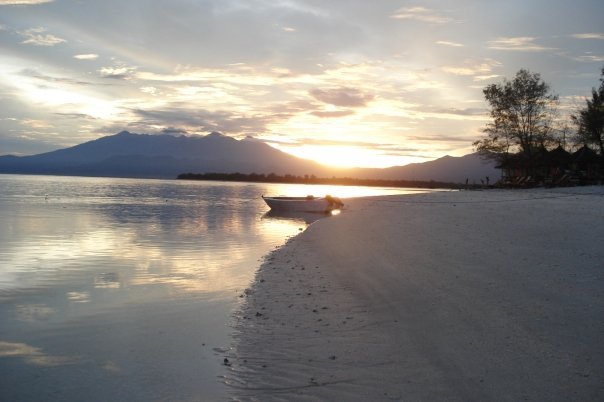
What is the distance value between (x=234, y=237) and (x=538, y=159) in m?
42.6

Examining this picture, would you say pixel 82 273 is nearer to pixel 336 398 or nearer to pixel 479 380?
pixel 336 398

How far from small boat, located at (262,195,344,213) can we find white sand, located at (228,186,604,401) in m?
30.7

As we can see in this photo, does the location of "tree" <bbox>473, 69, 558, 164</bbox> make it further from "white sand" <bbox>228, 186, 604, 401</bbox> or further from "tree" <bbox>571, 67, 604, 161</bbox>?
"white sand" <bbox>228, 186, 604, 401</bbox>

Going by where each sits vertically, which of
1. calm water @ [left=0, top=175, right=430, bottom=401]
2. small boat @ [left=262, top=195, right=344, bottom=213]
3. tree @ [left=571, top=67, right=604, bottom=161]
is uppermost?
tree @ [left=571, top=67, right=604, bottom=161]

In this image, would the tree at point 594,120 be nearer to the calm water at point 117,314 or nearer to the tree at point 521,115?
the tree at point 521,115

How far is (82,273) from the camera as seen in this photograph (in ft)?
45.1

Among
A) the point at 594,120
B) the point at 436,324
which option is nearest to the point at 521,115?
the point at 594,120

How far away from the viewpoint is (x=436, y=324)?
734 centimetres

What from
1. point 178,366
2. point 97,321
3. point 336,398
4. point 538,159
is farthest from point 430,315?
point 538,159

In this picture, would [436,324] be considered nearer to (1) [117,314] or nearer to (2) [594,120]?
(1) [117,314]

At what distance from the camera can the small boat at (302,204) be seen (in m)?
44.7

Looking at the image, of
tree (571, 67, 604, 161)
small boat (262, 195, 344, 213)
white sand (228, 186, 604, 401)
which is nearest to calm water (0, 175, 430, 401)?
white sand (228, 186, 604, 401)

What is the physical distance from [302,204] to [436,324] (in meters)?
38.5

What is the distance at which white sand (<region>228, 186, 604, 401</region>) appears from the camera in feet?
17.9
